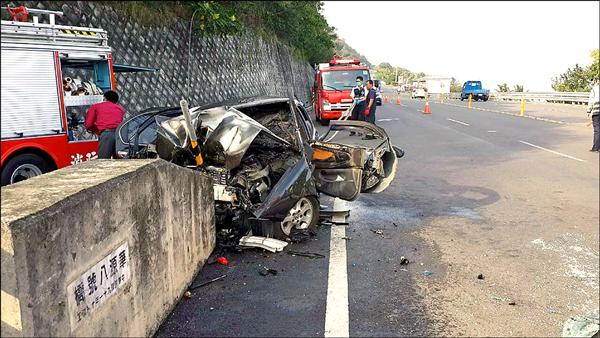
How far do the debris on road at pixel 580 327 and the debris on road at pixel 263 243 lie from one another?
270cm

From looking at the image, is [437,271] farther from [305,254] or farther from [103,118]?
[103,118]

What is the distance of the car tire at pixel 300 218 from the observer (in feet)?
17.4

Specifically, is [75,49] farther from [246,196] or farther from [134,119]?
[246,196]

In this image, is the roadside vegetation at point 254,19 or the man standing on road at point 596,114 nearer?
the man standing on road at point 596,114

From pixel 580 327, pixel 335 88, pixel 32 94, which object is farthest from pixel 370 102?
pixel 580 327

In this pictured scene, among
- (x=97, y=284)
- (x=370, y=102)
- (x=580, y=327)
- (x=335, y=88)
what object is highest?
(x=335, y=88)

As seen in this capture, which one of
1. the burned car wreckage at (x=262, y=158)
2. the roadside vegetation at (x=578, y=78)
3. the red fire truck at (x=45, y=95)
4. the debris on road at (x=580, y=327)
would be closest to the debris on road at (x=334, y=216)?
the burned car wreckage at (x=262, y=158)

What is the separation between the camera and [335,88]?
19516 mm

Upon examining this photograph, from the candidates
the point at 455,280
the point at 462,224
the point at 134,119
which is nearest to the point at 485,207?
the point at 462,224

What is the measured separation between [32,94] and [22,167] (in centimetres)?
108

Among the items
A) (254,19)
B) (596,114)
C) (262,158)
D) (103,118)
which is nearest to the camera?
(262,158)

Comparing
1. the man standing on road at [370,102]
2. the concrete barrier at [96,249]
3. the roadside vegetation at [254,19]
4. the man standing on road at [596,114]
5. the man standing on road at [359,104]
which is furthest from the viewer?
the roadside vegetation at [254,19]

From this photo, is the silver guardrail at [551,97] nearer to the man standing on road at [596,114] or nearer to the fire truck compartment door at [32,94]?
the man standing on road at [596,114]

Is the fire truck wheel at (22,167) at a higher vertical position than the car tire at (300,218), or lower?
higher
